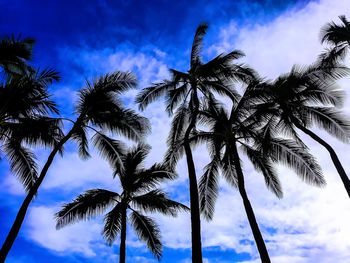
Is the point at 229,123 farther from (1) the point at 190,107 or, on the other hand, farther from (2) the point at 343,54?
(2) the point at 343,54

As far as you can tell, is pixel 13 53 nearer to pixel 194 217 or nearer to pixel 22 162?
pixel 22 162

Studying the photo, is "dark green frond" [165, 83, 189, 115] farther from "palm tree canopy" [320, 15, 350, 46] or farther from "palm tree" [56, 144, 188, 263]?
"palm tree canopy" [320, 15, 350, 46]

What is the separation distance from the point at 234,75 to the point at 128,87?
5.48 m

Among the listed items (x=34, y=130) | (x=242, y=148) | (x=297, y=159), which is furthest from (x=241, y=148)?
(x=34, y=130)

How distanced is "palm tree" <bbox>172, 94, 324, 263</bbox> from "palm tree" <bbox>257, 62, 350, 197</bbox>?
84 cm

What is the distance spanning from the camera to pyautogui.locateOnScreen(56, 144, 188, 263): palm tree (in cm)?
1239

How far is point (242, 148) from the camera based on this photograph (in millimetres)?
13352

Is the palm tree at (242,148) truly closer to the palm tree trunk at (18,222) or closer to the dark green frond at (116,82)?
the dark green frond at (116,82)

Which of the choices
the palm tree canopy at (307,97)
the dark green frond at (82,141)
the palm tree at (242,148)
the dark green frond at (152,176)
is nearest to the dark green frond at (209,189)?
the palm tree at (242,148)

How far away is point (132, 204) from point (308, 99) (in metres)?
10.4

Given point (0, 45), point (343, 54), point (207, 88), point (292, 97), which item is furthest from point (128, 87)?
point (343, 54)

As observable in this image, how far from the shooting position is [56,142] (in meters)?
11.4

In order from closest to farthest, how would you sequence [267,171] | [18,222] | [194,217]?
1. [18,222]
2. [194,217]
3. [267,171]

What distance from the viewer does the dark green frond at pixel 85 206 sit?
12.0m
